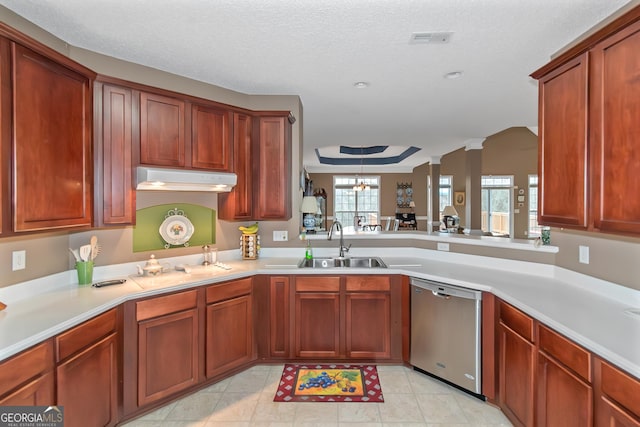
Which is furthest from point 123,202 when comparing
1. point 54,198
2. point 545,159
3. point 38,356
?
point 545,159

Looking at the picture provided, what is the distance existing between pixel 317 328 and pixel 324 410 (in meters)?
0.72

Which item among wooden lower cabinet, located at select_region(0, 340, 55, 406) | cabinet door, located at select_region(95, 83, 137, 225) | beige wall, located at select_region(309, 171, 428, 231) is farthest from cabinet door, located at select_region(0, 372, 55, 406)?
beige wall, located at select_region(309, 171, 428, 231)

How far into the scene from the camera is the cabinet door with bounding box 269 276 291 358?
9.66ft

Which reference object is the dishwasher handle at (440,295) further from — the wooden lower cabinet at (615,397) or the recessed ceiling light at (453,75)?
the recessed ceiling light at (453,75)

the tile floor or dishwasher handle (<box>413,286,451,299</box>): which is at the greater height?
dishwasher handle (<box>413,286,451,299</box>)

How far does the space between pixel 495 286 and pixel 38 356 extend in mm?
2705

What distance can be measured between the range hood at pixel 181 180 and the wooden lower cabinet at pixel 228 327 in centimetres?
86

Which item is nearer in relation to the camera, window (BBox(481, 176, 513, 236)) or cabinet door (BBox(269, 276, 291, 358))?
cabinet door (BBox(269, 276, 291, 358))

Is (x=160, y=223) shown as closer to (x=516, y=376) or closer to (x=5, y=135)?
(x=5, y=135)

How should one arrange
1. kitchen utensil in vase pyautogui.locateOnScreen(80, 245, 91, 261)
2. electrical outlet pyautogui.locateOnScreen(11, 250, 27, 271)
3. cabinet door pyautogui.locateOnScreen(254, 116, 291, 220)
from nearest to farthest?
A: electrical outlet pyautogui.locateOnScreen(11, 250, 27, 271) → kitchen utensil in vase pyautogui.locateOnScreen(80, 245, 91, 261) → cabinet door pyautogui.locateOnScreen(254, 116, 291, 220)

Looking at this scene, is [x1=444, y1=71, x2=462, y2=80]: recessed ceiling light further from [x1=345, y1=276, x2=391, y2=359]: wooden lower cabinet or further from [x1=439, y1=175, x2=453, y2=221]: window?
[x1=439, y1=175, x2=453, y2=221]: window

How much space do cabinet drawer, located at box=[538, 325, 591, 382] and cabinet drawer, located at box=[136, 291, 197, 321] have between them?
7.44 ft

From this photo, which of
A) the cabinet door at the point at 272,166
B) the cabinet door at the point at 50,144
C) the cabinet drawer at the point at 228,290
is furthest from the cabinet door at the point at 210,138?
the cabinet drawer at the point at 228,290

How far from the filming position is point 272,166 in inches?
130
